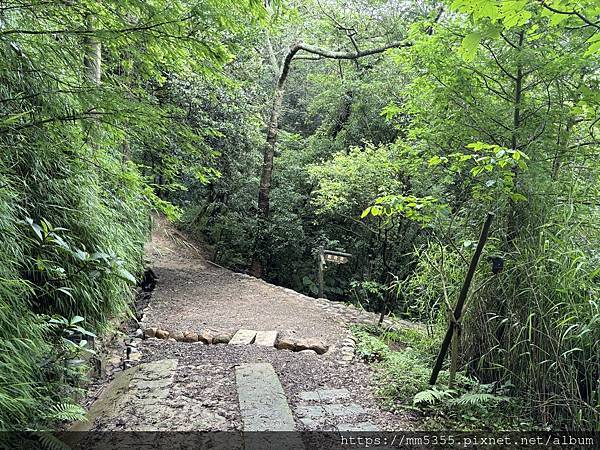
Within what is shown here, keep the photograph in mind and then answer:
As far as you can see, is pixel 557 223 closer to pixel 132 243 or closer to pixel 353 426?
pixel 353 426

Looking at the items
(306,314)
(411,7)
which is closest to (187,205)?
(306,314)

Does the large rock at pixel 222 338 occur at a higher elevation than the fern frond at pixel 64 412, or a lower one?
lower

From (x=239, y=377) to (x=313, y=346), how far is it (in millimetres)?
1103

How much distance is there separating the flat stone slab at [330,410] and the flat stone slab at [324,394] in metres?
0.13

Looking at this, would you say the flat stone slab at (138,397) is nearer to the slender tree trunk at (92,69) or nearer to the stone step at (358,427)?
the stone step at (358,427)

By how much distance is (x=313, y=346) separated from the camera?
4.04 meters

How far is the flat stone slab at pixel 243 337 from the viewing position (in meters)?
4.07

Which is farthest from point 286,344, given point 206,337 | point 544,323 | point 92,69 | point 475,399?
point 92,69

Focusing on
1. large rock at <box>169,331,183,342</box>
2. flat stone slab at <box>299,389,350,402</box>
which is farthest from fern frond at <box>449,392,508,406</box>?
large rock at <box>169,331,183,342</box>

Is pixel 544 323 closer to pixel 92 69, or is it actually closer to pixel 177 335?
pixel 177 335

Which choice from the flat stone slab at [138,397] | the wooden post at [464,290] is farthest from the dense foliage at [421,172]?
the flat stone slab at [138,397]

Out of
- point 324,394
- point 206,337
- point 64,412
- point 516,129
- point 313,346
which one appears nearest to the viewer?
point 64,412

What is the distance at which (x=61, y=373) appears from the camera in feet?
7.45

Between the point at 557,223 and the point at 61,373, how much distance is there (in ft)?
11.0
